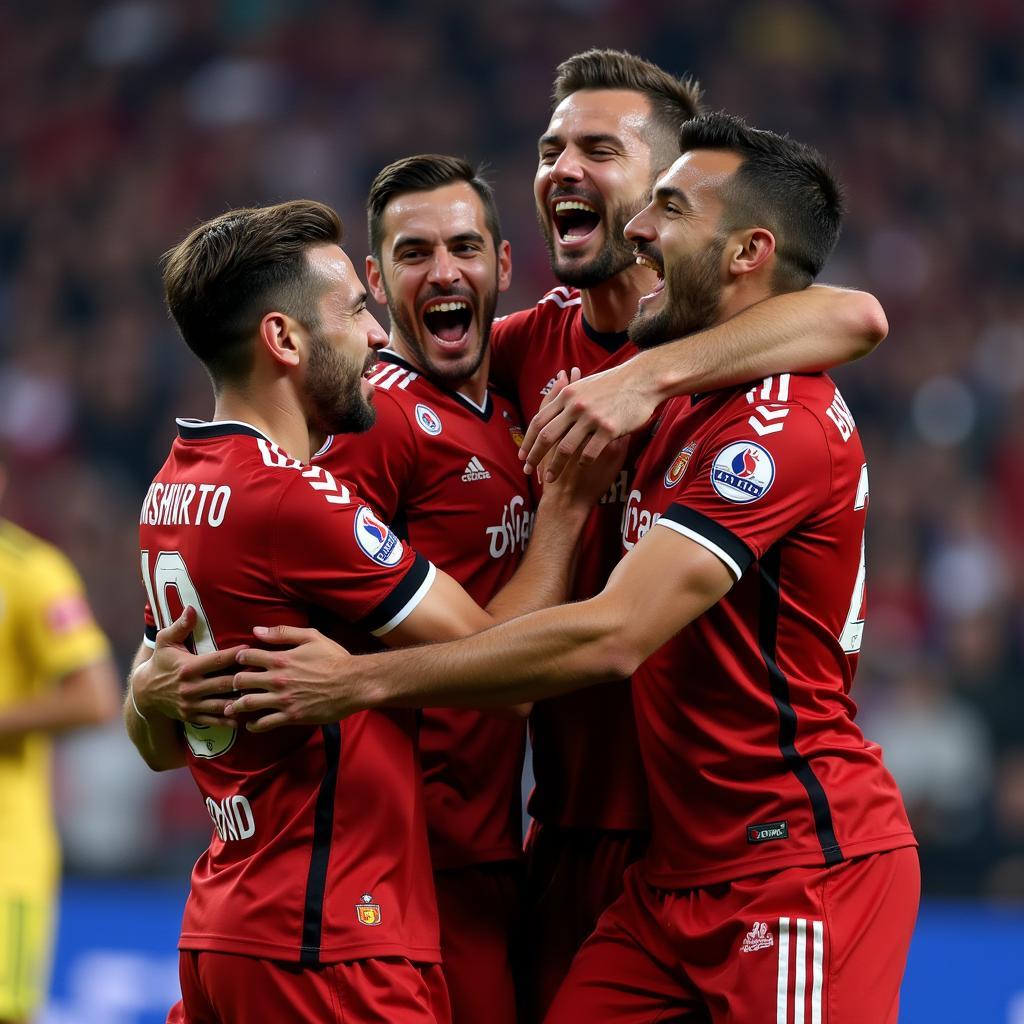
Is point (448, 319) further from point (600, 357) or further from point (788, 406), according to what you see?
point (788, 406)

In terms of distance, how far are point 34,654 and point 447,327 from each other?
2.57 metres

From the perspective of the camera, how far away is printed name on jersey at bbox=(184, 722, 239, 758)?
3.38 meters

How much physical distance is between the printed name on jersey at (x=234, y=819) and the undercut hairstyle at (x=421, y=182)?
160cm

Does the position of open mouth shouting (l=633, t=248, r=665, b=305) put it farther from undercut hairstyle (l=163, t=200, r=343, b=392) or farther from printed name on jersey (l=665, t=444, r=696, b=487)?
undercut hairstyle (l=163, t=200, r=343, b=392)

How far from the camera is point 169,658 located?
11.2 ft

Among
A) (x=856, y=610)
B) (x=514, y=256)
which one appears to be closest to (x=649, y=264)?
(x=856, y=610)

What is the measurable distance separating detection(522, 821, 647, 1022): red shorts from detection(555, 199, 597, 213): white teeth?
1553mm

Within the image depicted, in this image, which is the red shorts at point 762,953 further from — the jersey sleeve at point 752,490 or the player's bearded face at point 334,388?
the player's bearded face at point 334,388

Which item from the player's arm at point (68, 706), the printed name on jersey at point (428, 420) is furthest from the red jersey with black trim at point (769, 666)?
the player's arm at point (68, 706)

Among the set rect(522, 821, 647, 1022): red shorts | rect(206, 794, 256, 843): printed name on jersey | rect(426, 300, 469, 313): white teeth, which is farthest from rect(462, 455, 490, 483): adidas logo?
rect(206, 794, 256, 843): printed name on jersey

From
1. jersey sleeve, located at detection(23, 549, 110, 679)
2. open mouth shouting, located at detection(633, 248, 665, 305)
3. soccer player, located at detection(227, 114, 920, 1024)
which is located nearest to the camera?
soccer player, located at detection(227, 114, 920, 1024)

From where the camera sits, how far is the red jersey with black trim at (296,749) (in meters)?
3.27

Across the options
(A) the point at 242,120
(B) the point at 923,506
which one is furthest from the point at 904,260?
(A) the point at 242,120

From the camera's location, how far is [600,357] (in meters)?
4.27
